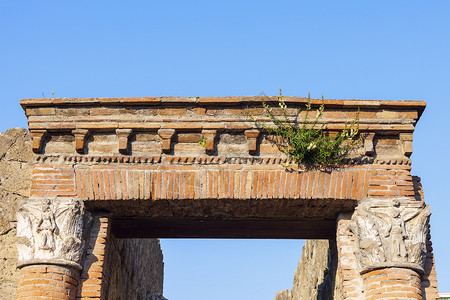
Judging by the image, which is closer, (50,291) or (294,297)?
(50,291)

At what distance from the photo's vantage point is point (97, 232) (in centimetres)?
643

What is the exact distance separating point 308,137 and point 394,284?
179 cm

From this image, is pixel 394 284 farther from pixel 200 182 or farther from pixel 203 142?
pixel 203 142

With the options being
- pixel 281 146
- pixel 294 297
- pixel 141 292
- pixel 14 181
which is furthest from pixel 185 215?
pixel 294 297

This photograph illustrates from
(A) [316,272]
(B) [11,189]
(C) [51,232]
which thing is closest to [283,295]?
(A) [316,272]

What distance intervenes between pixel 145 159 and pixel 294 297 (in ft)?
27.1

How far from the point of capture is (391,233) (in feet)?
19.8

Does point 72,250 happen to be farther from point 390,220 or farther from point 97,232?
point 390,220

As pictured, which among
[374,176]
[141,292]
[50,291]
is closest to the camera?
[50,291]

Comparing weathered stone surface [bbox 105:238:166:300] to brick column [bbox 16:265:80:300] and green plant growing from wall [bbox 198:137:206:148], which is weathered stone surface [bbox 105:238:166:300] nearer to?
brick column [bbox 16:265:80:300]

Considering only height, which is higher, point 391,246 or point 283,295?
point 283,295

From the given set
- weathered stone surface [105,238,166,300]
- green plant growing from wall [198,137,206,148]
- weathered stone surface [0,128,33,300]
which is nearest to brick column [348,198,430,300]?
green plant growing from wall [198,137,206,148]

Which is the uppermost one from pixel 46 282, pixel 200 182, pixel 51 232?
pixel 200 182

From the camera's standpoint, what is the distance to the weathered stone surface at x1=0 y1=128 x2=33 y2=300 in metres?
6.41
